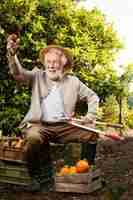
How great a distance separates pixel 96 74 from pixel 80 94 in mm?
6187

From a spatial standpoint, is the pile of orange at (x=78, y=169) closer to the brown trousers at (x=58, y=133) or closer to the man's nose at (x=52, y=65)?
the brown trousers at (x=58, y=133)

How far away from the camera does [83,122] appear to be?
4.90 m

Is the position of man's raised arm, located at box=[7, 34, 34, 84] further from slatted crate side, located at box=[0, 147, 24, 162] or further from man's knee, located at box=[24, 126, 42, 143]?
slatted crate side, located at box=[0, 147, 24, 162]

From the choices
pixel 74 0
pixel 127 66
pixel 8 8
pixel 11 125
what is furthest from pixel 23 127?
pixel 127 66

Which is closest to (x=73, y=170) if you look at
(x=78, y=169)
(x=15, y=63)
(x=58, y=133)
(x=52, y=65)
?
(x=78, y=169)

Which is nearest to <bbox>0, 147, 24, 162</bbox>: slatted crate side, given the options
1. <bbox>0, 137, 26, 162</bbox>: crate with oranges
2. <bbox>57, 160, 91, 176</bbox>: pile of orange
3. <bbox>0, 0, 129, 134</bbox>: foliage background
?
<bbox>0, 137, 26, 162</bbox>: crate with oranges

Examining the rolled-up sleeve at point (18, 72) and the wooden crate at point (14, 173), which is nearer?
the rolled-up sleeve at point (18, 72)

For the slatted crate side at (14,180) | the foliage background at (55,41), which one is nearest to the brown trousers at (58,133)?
the slatted crate side at (14,180)

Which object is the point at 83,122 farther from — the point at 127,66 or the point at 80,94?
the point at 127,66

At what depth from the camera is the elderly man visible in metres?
4.90

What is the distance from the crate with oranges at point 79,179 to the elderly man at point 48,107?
28 cm

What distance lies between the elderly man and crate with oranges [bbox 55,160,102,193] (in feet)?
0.92

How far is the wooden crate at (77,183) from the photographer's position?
4.69 meters

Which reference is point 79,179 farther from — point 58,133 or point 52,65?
point 52,65
